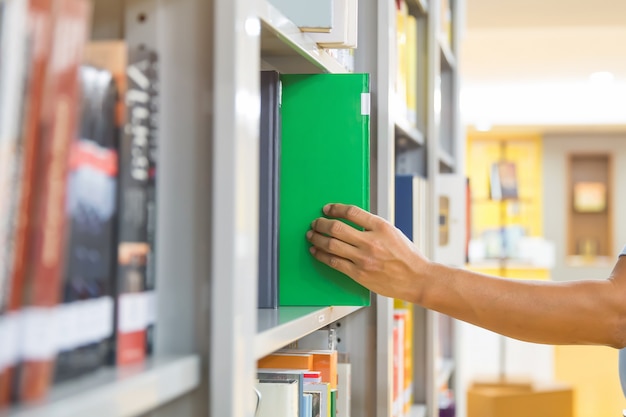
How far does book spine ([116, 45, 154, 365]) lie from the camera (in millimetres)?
654

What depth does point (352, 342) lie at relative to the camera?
5.55 feet

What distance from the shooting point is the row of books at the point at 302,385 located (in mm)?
1146

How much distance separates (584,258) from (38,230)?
11.4 meters

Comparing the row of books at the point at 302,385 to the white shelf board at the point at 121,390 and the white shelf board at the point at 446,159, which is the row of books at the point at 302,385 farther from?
the white shelf board at the point at 446,159

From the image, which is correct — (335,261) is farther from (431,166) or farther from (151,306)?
(431,166)

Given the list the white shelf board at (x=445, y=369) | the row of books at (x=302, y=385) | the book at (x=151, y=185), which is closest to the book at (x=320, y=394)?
the row of books at (x=302, y=385)

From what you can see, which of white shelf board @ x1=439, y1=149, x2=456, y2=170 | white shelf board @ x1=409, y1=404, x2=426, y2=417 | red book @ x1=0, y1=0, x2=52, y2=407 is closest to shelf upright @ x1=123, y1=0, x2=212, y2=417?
red book @ x1=0, y1=0, x2=52, y2=407

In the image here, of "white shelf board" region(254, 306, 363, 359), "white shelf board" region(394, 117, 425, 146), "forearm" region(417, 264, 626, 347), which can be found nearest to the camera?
"white shelf board" region(254, 306, 363, 359)

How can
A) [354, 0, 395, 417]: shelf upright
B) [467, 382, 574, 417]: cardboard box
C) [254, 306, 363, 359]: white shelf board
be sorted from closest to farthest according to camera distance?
[254, 306, 363, 359]: white shelf board < [354, 0, 395, 417]: shelf upright < [467, 382, 574, 417]: cardboard box

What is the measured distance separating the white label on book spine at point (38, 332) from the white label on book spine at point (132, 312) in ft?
0.36

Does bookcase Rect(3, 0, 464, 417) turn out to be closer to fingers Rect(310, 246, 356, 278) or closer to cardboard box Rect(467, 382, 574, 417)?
fingers Rect(310, 246, 356, 278)

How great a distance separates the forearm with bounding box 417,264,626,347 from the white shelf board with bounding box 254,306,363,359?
26cm

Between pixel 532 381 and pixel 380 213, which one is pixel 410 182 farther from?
pixel 532 381

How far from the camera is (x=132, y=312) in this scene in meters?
0.67
